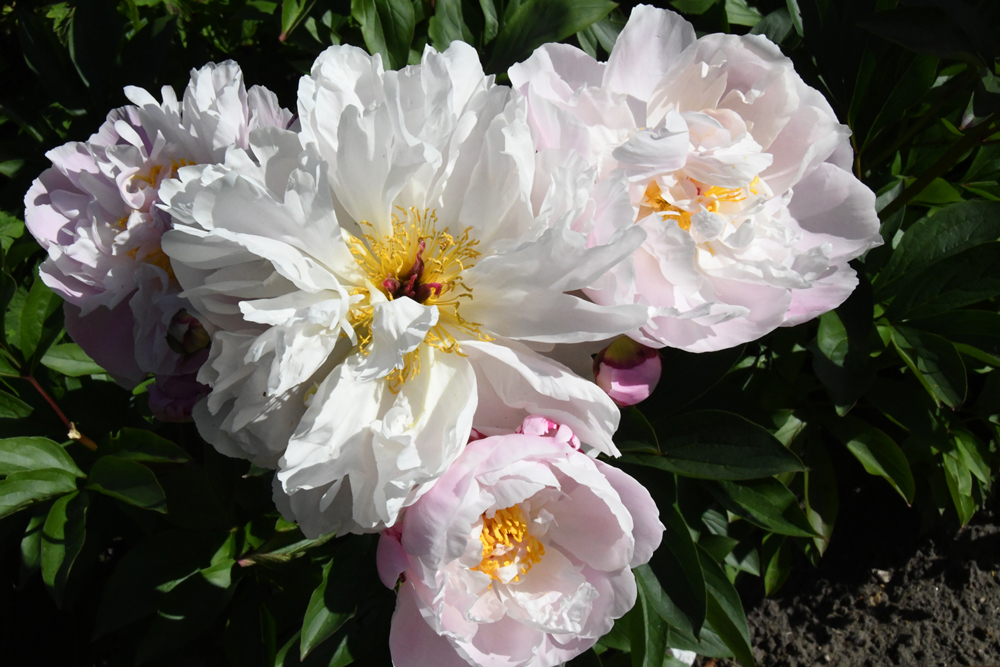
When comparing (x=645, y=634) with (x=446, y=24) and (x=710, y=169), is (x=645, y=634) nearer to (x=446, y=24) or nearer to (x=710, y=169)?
(x=710, y=169)

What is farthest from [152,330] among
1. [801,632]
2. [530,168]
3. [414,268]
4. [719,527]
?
[801,632]

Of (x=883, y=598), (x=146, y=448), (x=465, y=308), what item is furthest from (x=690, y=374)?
(x=883, y=598)

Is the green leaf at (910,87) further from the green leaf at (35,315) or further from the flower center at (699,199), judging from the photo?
the green leaf at (35,315)

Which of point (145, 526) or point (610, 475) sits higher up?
point (610, 475)

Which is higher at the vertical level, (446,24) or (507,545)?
(446,24)

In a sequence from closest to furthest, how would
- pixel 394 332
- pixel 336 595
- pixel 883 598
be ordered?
pixel 394 332 → pixel 336 595 → pixel 883 598

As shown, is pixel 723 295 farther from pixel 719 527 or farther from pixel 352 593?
pixel 719 527
